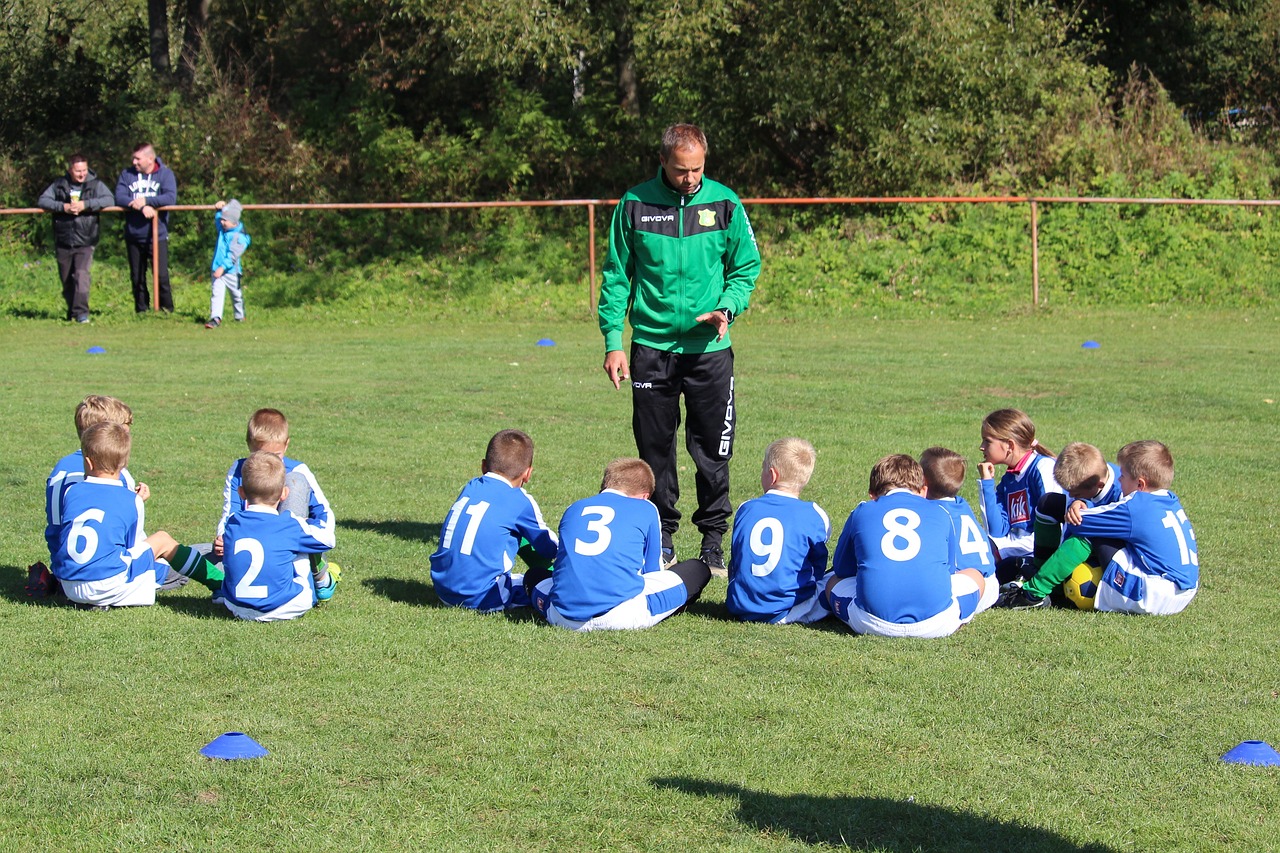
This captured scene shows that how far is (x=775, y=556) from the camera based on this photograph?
19.5 feet

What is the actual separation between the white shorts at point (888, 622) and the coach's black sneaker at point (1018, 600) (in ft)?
1.91

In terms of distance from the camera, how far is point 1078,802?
4031 millimetres

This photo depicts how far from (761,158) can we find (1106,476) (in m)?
18.9

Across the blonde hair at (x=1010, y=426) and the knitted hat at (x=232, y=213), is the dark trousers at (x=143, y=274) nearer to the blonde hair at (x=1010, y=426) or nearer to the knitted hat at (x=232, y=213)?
the knitted hat at (x=232, y=213)

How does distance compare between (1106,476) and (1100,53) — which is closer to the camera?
(1106,476)

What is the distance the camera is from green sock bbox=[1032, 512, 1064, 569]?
6688mm

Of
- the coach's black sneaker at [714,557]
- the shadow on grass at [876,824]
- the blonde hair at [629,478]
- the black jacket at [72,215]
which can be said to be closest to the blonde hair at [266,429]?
the blonde hair at [629,478]

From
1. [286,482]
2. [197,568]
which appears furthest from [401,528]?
[197,568]

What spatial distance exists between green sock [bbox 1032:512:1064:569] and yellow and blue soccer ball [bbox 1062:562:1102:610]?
0.98 ft

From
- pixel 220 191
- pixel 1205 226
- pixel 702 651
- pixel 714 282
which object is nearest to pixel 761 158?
pixel 1205 226

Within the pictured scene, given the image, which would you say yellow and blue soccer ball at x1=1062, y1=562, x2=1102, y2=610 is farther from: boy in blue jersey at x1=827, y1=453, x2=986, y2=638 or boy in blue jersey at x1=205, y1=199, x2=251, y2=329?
boy in blue jersey at x1=205, y1=199, x2=251, y2=329

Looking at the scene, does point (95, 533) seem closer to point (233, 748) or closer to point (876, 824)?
point (233, 748)

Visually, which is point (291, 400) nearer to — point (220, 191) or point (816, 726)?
point (816, 726)

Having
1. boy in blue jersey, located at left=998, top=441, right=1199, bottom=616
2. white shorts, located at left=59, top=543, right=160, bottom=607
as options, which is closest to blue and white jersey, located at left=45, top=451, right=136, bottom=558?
white shorts, located at left=59, top=543, right=160, bottom=607
